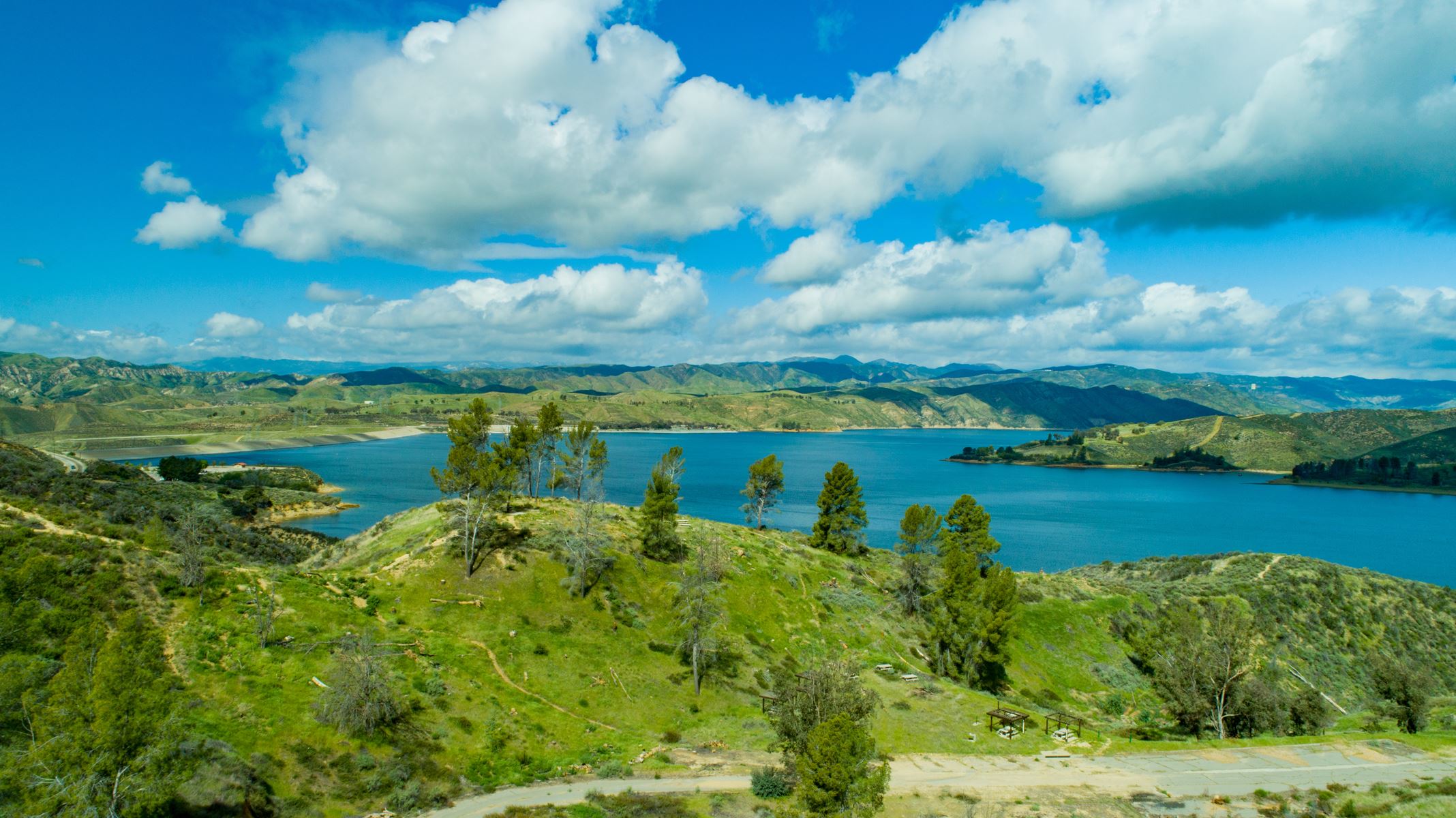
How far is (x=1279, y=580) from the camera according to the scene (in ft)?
270

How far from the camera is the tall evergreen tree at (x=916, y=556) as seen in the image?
248 feet

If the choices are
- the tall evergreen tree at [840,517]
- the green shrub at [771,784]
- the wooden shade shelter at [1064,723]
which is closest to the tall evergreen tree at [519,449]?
the tall evergreen tree at [840,517]

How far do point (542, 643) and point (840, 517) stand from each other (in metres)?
51.1

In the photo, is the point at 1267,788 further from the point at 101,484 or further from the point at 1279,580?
the point at 101,484

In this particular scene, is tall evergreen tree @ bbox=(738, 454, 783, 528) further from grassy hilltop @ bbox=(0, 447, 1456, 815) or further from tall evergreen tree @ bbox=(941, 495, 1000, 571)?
tall evergreen tree @ bbox=(941, 495, 1000, 571)

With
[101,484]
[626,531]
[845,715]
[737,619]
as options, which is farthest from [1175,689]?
[101,484]

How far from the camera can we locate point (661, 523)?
69.6 m

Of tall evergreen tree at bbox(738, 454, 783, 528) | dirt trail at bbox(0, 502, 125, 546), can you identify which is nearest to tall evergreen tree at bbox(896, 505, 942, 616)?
tall evergreen tree at bbox(738, 454, 783, 528)

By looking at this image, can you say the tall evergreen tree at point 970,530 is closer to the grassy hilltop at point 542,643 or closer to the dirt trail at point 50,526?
the grassy hilltop at point 542,643

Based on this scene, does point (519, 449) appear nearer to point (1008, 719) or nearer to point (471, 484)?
point (471, 484)

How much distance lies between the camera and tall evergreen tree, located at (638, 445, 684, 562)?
68875 millimetres

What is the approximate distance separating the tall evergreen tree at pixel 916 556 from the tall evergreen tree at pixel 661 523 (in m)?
25.9

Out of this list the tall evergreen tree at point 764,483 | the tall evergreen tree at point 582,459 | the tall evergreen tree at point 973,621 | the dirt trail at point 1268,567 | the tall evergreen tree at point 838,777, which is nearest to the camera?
the tall evergreen tree at point 838,777

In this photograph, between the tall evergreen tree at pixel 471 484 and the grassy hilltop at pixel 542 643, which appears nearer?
the grassy hilltop at pixel 542 643
